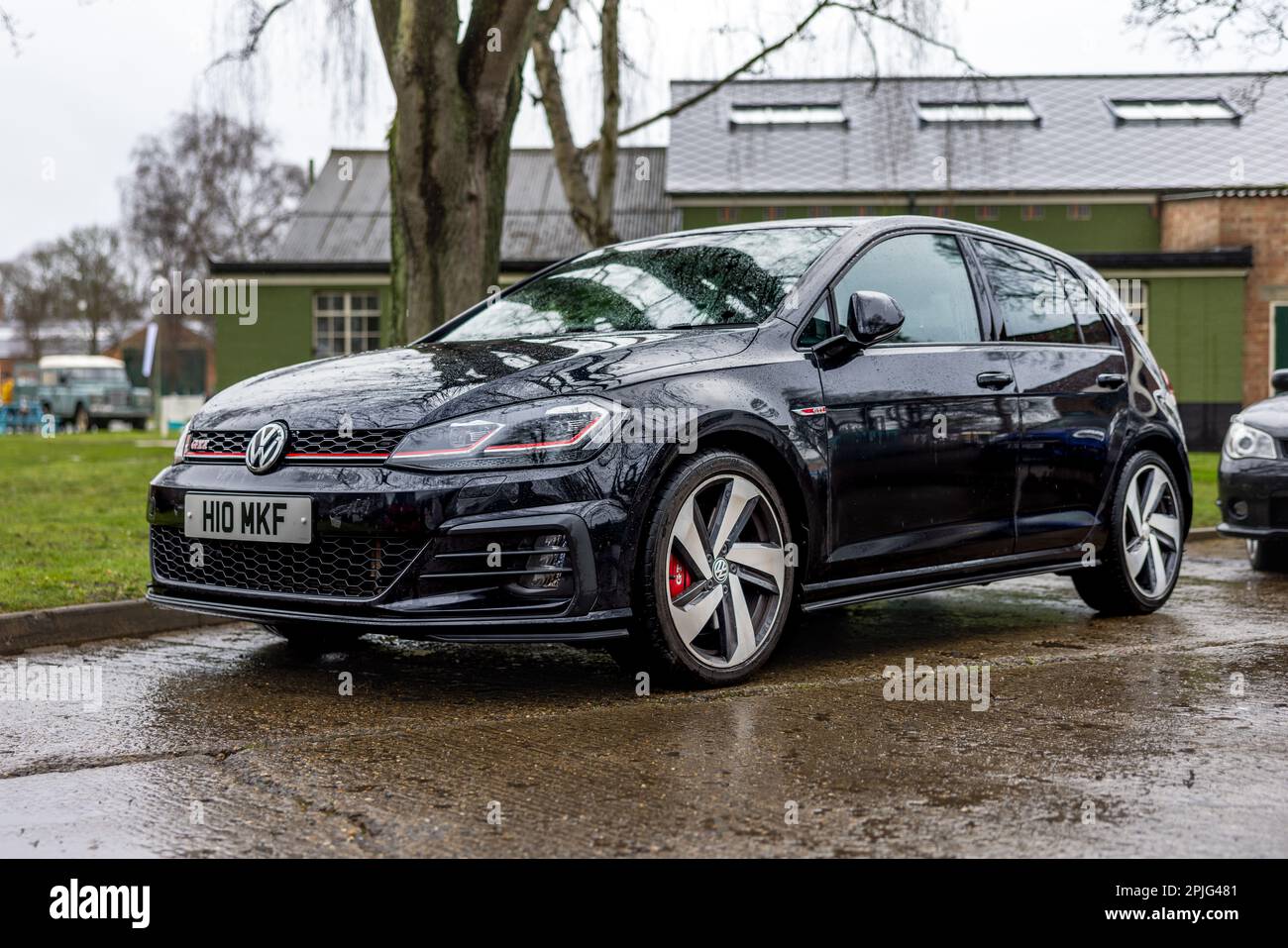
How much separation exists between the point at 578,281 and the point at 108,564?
11.1 feet

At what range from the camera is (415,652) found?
5.62m

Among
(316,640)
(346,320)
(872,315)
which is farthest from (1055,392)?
(346,320)

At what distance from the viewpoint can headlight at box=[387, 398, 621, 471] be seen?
4383 mm

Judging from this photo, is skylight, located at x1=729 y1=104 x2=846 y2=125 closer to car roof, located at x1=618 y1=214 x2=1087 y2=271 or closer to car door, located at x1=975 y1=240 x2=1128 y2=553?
car door, located at x1=975 y1=240 x2=1128 y2=553

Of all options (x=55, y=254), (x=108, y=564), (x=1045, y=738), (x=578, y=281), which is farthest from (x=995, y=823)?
(x=55, y=254)

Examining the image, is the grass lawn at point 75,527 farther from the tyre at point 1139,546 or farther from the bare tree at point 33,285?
the bare tree at point 33,285

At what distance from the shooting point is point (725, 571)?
4.82 metres

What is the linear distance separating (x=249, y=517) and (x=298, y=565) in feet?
0.78

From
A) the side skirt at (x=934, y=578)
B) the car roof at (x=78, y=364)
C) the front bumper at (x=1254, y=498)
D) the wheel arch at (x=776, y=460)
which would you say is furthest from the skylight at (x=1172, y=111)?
the car roof at (x=78, y=364)

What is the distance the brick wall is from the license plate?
83.6 ft

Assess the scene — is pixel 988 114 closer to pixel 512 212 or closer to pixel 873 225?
pixel 512 212

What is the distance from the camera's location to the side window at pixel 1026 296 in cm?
611
